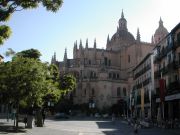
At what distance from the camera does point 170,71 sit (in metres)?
44.8

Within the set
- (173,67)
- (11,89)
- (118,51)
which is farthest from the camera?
(118,51)

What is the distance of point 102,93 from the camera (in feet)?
331

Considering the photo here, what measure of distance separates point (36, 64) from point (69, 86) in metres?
36.5

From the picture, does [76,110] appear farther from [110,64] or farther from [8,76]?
[8,76]

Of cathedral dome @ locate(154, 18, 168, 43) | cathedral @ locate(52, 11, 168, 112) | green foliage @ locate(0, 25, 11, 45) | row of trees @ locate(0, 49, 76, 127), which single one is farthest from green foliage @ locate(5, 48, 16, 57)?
cathedral dome @ locate(154, 18, 168, 43)

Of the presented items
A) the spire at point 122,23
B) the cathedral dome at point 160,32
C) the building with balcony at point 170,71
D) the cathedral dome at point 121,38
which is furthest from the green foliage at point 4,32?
the spire at point 122,23

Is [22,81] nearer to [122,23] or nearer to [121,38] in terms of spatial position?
[121,38]

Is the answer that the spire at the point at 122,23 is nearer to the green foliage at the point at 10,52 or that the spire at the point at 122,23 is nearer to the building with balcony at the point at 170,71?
the building with balcony at the point at 170,71

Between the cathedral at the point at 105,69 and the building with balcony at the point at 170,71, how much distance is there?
1914 inches

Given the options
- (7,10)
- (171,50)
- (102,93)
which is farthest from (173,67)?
(102,93)

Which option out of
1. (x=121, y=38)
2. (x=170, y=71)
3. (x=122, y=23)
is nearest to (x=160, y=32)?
(x=121, y=38)

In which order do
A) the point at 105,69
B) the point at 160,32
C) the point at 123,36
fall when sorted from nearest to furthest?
1. the point at 105,69
2. the point at 160,32
3. the point at 123,36

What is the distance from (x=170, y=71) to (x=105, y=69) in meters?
59.0

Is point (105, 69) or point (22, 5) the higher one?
point (105, 69)
